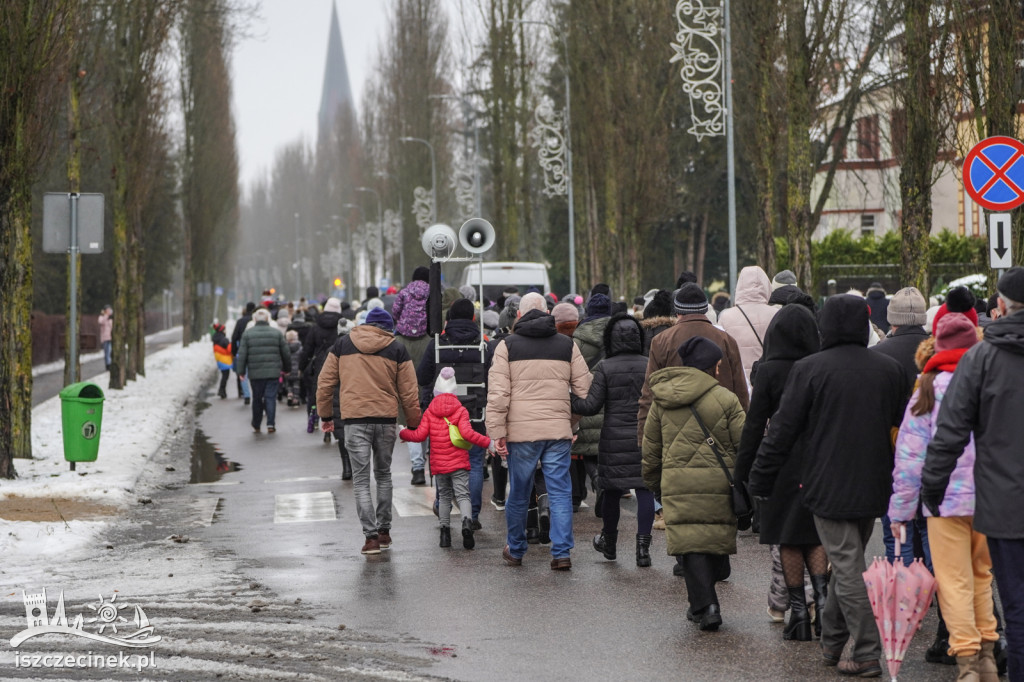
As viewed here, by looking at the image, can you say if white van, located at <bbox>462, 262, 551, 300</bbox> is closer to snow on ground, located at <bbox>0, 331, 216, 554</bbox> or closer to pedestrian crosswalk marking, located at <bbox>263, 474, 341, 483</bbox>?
snow on ground, located at <bbox>0, 331, 216, 554</bbox>

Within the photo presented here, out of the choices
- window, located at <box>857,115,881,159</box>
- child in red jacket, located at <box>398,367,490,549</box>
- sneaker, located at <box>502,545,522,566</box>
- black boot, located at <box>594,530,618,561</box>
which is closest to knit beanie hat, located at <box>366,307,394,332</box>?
child in red jacket, located at <box>398,367,490,549</box>

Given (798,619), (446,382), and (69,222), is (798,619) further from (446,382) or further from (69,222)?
(69,222)

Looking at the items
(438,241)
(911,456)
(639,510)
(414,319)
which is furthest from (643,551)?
(414,319)

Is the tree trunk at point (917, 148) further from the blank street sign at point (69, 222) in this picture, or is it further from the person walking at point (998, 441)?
the person walking at point (998, 441)

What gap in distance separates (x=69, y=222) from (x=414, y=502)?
588cm

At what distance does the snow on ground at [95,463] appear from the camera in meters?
11.5

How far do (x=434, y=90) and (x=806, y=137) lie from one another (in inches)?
1731

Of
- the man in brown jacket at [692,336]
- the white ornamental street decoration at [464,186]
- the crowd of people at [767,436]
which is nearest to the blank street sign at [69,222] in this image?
the crowd of people at [767,436]

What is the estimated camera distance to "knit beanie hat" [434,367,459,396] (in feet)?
36.9

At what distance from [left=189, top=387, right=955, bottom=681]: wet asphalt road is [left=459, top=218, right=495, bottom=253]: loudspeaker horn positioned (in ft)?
8.11

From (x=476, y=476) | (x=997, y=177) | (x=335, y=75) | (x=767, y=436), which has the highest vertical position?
(x=335, y=75)

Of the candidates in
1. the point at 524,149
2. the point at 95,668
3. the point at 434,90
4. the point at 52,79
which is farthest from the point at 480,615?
the point at 434,90

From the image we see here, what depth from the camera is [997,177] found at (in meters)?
12.1
